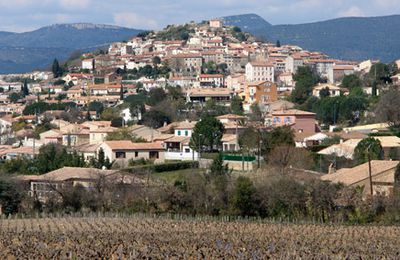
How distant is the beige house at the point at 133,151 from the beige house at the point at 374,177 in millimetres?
14020

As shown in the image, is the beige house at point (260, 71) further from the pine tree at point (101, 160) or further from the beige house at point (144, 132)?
the pine tree at point (101, 160)

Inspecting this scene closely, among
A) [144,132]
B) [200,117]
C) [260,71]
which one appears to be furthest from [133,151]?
[260,71]

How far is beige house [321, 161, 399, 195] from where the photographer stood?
33931 mm

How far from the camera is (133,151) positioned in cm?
4875

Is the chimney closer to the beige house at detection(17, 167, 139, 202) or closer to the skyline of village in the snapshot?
the skyline of village

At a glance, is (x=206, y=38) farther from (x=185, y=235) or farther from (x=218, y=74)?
(x=185, y=235)

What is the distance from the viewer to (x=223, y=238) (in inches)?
911

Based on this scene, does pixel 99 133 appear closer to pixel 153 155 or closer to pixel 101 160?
pixel 153 155

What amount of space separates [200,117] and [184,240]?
155ft

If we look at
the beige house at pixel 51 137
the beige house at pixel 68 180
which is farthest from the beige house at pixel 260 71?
the beige house at pixel 68 180

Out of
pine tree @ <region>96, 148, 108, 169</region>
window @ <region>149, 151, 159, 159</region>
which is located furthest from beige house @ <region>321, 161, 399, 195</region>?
window @ <region>149, 151, 159, 159</region>

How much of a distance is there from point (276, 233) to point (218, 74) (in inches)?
3180

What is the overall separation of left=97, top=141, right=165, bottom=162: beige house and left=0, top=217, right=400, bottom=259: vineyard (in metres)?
18.5

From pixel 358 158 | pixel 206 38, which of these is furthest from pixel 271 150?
pixel 206 38
